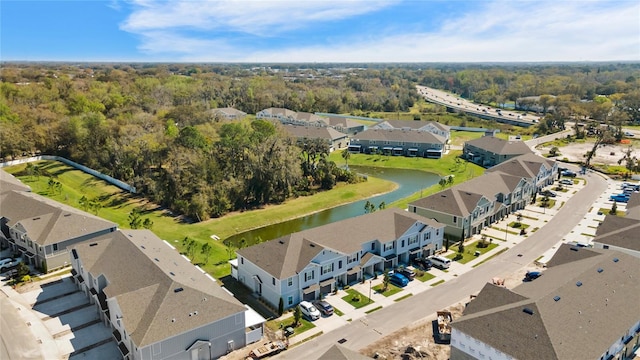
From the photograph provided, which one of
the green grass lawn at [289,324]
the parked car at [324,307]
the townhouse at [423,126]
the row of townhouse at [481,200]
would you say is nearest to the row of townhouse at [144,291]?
the green grass lawn at [289,324]

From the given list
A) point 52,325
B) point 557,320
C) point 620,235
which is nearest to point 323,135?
point 620,235

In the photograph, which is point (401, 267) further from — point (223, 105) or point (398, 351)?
point (223, 105)

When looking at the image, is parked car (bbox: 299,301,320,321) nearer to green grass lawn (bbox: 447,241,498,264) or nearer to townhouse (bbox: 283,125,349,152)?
green grass lawn (bbox: 447,241,498,264)

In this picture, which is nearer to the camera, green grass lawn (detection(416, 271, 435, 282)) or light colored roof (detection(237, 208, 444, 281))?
light colored roof (detection(237, 208, 444, 281))

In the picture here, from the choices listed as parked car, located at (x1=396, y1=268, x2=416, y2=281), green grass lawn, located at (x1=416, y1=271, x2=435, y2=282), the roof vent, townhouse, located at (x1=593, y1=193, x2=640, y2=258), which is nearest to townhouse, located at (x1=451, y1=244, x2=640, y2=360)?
the roof vent

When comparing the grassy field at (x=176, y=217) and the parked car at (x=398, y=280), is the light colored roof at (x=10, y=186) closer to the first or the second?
the grassy field at (x=176, y=217)

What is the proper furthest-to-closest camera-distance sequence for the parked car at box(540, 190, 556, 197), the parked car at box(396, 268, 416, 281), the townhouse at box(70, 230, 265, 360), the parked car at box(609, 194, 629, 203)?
1. the parked car at box(540, 190, 556, 197)
2. the parked car at box(609, 194, 629, 203)
3. the parked car at box(396, 268, 416, 281)
4. the townhouse at box(70, 230, 265, 360)
